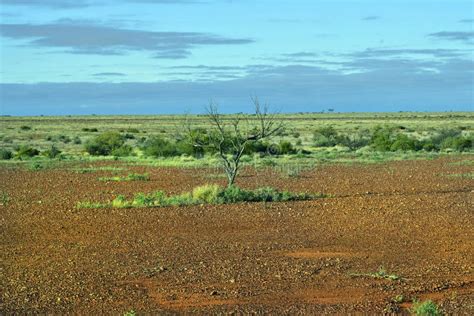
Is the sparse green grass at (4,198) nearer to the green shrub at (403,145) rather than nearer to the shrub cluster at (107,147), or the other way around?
the shrub cluster at (107,147)

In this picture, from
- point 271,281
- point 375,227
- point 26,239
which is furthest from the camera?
point 375,227

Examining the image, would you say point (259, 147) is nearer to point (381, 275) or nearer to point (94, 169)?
point (94, 169)

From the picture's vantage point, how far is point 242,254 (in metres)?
14.7

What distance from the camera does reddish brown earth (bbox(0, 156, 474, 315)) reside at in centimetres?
1112

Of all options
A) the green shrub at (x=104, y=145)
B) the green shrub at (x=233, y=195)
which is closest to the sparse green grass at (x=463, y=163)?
the green shrub at (x=233, y=195)

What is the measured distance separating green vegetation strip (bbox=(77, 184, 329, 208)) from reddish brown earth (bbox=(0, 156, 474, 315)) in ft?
2.57

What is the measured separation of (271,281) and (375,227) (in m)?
6.38

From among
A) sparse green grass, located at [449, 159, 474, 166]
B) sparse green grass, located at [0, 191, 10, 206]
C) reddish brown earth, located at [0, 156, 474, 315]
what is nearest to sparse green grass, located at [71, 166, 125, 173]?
reddish brown earth, located at [0, 156, 474, 315]

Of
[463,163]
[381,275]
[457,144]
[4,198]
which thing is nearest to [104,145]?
[457,144]

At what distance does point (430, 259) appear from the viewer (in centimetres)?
1415

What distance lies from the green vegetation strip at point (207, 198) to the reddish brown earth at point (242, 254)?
783 millimetres

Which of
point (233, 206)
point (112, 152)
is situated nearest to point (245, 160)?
point (112, 152)

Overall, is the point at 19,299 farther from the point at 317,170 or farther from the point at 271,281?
the point at 317,170

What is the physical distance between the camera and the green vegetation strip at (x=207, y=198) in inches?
883
